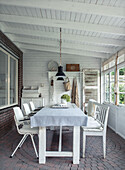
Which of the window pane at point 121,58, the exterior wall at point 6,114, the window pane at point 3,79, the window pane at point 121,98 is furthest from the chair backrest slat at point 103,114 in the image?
the window pane at point 3,79

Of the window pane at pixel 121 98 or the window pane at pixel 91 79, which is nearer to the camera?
the window pane at pixel 121 98

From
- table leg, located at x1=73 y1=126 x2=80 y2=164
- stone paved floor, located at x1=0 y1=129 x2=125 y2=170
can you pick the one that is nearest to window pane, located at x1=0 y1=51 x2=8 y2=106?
stone paved floor, located at x1=0 y1=129 x2=125 y2=170

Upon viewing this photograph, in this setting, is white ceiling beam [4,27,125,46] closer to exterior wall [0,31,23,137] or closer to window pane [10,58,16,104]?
exterior wall [0,31,23,137]

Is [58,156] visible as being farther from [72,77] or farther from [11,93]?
[72,77]

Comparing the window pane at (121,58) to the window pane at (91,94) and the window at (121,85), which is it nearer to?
the window at (121,85)

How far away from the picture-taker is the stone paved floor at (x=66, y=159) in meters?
2.78

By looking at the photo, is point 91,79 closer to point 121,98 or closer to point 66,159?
point 121,98

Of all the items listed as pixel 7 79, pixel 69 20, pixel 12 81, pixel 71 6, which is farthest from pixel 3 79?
pixel 71 6

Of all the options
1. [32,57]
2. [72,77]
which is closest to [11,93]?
[32,57]

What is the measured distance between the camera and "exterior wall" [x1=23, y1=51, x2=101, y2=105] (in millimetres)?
6922

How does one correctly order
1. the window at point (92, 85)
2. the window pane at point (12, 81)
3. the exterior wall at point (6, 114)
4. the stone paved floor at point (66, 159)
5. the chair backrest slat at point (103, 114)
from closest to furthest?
1. the stone paved floor at point (66, 159)
2. the chair backrest slat at point (103, 114)
3. the exterior wall at point (6, 114)
4. the window pane at point (12, 81)
5. the window at point (92, 85)

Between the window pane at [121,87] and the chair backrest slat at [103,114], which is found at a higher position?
the window pane at [121,87]

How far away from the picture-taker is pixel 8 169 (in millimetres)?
2707

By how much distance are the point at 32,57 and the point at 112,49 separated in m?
3.38
